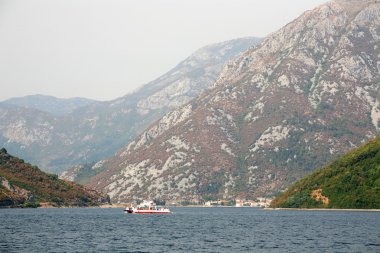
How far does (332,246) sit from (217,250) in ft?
86.4

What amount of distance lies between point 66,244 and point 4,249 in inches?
700

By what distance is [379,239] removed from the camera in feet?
489

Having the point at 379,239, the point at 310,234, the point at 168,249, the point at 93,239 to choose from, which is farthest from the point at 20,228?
the point at 379,239

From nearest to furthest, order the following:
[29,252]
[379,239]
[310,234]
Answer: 1. [29,252]
2. [379,239]
3. [310,234]

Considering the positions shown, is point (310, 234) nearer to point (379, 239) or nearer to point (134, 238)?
point (379, 239)

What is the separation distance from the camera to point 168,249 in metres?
130

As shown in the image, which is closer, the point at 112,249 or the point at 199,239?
the point at 112,249

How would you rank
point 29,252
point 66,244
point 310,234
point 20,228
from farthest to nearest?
1. point 20,228
2. point 310,234
3. point 66,244
4. point 29,252

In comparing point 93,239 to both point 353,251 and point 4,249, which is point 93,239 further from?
point 353,251

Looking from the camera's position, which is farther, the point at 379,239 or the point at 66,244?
the point at 379,239

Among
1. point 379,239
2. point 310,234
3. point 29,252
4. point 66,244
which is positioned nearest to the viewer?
point 29,252

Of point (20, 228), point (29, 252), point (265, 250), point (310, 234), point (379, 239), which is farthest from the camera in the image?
point (20, 228)

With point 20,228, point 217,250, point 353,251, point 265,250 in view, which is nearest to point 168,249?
point 217,250

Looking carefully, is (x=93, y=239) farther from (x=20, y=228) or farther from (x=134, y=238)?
(x=20, y=228)
